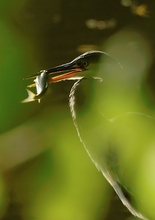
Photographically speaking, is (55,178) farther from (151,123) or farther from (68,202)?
(151,123)

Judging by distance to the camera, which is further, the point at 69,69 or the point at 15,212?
the point at 15,212

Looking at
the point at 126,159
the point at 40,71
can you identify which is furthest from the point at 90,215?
the point at 40,71

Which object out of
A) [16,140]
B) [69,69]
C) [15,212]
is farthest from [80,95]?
[15,212]

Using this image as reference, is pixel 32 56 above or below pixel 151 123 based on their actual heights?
above

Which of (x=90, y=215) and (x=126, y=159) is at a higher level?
(x=126, y=159)

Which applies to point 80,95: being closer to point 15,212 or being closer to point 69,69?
point 69,69

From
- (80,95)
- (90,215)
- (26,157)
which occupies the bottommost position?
(90,215)
